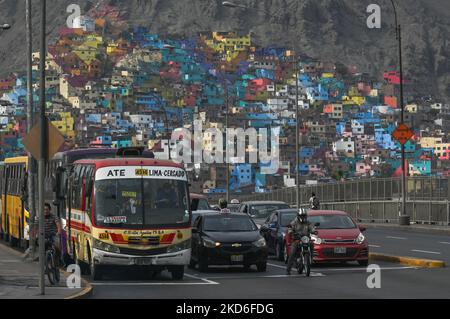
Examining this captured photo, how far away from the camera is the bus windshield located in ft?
86.1

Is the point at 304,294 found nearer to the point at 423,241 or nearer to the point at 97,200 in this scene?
the point at 97,200

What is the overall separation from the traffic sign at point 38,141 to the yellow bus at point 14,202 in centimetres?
1477

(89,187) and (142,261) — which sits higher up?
(89,187)

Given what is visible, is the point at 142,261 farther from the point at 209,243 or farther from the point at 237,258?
the point at 237,258

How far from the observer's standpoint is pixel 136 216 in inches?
1035

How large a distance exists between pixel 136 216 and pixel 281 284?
4.12m

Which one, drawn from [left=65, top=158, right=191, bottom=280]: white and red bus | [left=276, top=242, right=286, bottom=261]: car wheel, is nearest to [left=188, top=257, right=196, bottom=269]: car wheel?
[left=276, top=242, right=286, bottom=261]: car wheel

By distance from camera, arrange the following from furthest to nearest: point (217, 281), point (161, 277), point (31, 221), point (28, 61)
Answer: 1. point (28, 61)
2. point (31, 221)
3. point (161, 277)
4. point (217, 281)

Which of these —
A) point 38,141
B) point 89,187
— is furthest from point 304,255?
point 38,141

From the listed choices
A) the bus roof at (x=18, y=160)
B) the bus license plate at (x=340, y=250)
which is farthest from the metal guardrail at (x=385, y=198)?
the bus license plate at (x=340, y=250)

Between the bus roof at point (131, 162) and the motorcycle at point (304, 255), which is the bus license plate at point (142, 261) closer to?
the bus roof at point (131, 162)

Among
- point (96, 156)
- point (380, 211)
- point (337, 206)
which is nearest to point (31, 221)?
point (96, 156)

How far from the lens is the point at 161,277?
27719 mm

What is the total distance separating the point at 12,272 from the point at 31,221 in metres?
4.29
